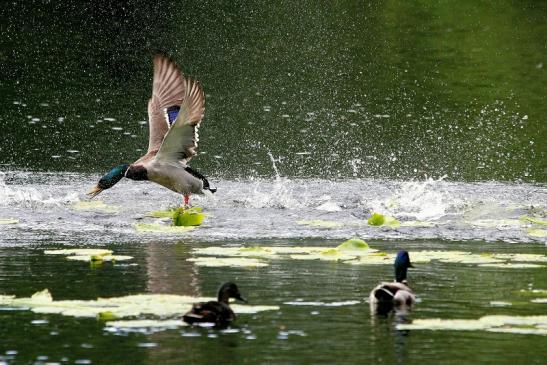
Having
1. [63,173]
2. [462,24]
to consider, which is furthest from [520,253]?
[462,24]

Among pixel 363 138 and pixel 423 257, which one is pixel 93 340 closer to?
pixel 423 257

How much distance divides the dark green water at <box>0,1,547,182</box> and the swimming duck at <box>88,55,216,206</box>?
14.7 feet

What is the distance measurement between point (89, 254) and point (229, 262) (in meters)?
1.88

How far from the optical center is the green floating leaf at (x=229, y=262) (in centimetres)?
1578

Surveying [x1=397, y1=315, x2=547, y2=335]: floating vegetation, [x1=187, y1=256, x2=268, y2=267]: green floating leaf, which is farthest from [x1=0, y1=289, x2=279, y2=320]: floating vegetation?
[x1=187, y1=256, x2=268, y2=267]: green floating leaf

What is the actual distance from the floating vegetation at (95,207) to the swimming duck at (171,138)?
7.2 inches

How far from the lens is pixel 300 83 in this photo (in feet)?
134

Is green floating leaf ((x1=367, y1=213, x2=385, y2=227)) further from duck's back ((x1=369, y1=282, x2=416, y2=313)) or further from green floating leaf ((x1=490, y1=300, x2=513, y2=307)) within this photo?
duck's back ((x1=369, y1=282, x2=416, y2=313))

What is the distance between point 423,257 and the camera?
16484mm

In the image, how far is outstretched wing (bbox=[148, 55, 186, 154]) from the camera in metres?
21.0

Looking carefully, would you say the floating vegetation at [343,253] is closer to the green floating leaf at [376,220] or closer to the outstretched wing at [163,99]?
the green floating leaf at [376,220]

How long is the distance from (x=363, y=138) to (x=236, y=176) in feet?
22.6

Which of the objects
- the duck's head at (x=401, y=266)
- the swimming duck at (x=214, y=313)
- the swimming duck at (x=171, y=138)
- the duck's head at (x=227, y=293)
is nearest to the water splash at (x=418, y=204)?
the swimming duck at (x=171, y=138)

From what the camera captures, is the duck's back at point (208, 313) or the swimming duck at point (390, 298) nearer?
the duck's back at point (208, 313)
